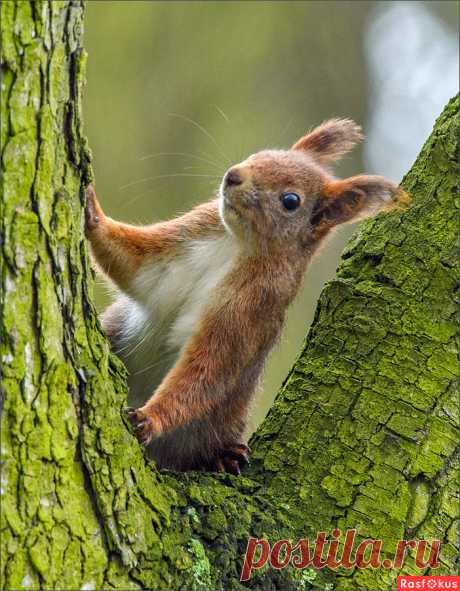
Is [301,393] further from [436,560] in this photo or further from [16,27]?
[16,27]

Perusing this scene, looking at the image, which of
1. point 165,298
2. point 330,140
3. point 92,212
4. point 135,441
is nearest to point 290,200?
point 330,140

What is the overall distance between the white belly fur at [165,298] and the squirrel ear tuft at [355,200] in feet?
1.49

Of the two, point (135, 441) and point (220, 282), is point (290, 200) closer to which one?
point (220, 282)

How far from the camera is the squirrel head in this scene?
3475 mm

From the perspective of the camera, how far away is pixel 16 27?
201 cm

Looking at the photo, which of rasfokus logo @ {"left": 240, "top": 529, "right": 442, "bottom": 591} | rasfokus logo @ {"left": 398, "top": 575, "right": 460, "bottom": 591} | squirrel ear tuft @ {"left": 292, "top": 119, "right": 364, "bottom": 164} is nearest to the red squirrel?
squirrel ear tuft @ {"left": 292, "top": 119, "right": 364, "bottom": 164}

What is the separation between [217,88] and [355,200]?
3466 millimetres

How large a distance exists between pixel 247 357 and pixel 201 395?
274 millimetres

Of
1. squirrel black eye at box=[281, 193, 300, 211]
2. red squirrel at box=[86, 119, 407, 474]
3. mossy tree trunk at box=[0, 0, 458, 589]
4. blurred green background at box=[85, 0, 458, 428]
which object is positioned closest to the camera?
mossy tree trunk at box=[0, 0, 458, 589]

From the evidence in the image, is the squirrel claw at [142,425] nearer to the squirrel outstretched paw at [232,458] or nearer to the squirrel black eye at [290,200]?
the squirrel outstretched paw at [232,458]

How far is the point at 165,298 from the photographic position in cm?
352

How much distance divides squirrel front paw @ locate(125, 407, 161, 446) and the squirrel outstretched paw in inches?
17.5

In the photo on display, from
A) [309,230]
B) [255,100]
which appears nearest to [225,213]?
[309,230]

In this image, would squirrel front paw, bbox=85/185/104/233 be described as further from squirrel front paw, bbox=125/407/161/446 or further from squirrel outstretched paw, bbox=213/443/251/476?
squirrel outstretched paw, bbox=213/443/251/476
